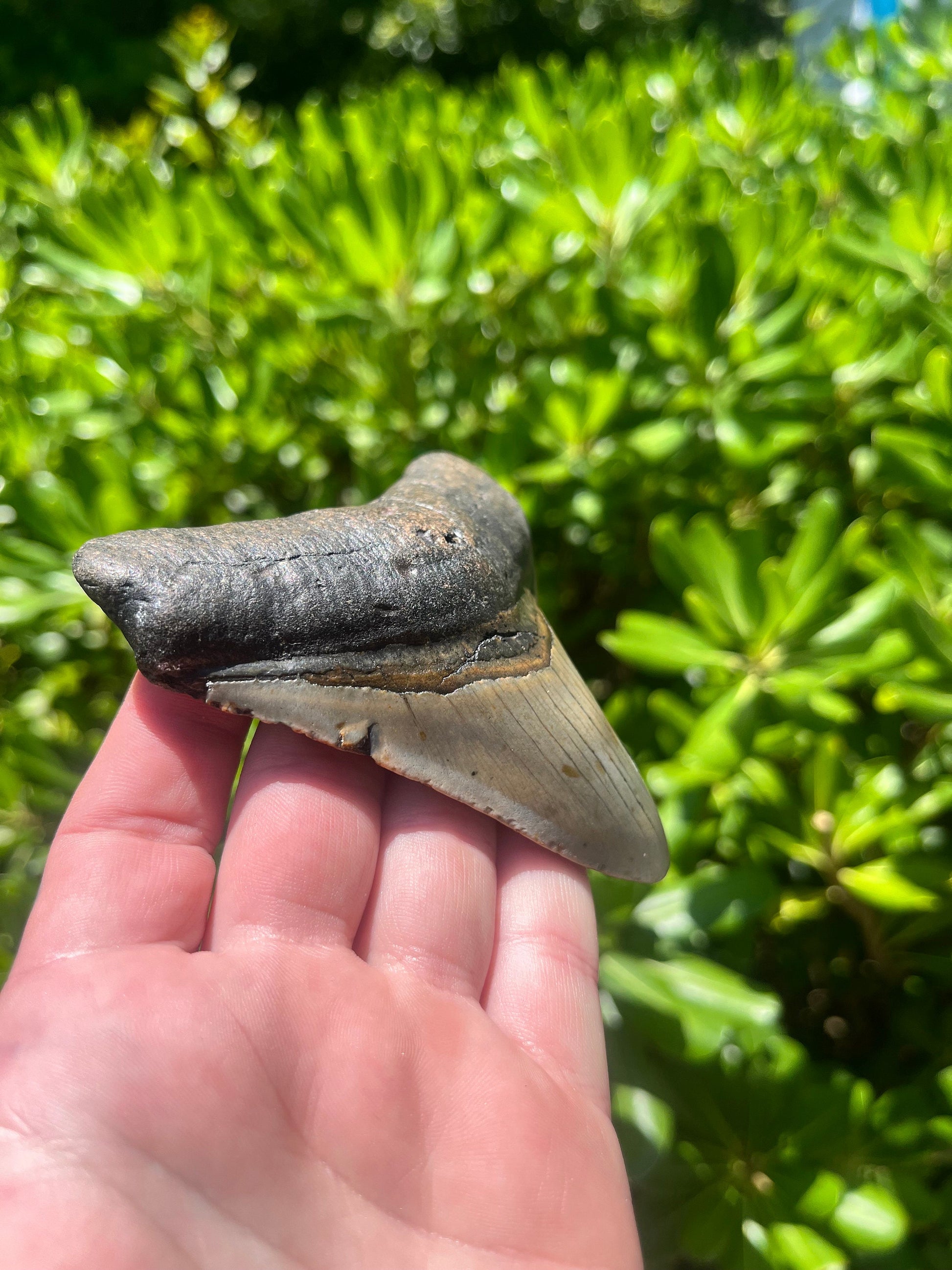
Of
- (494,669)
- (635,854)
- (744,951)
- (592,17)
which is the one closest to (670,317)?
(494,669)

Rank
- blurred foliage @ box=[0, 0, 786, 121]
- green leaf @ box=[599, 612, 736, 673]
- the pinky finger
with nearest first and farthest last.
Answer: the pinky finger, green leaf @ box=[599, 612, 736, 673], blurred foliage @ box=[0, 0, 786, 121]

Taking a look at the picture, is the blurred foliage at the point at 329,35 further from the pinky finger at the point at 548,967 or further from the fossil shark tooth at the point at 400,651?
the pinky finger at the point at 548,967

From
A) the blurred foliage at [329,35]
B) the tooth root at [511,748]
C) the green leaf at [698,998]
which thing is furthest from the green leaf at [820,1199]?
the blurred foliage at [329,35]

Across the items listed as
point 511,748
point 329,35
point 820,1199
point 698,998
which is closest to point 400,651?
point 511,748

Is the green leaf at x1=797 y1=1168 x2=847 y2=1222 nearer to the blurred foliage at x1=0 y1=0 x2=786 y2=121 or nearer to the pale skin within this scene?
the pale skin

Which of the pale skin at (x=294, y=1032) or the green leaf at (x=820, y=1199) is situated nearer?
the pale skin at (x=294, y=1032)

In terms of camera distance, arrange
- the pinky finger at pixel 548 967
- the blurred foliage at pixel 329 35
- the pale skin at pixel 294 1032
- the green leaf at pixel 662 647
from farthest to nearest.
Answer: the blurred foliage at pixel 329 35
the green leaf at pixel 662 647
the pinky finger at pixel 548 967
the pale skin at pixel 294 1032

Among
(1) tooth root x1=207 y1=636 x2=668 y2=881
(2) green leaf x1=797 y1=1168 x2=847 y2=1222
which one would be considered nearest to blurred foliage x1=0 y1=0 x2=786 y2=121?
(1) tooth root x1=207 y1=636 x2=668 y2=881
